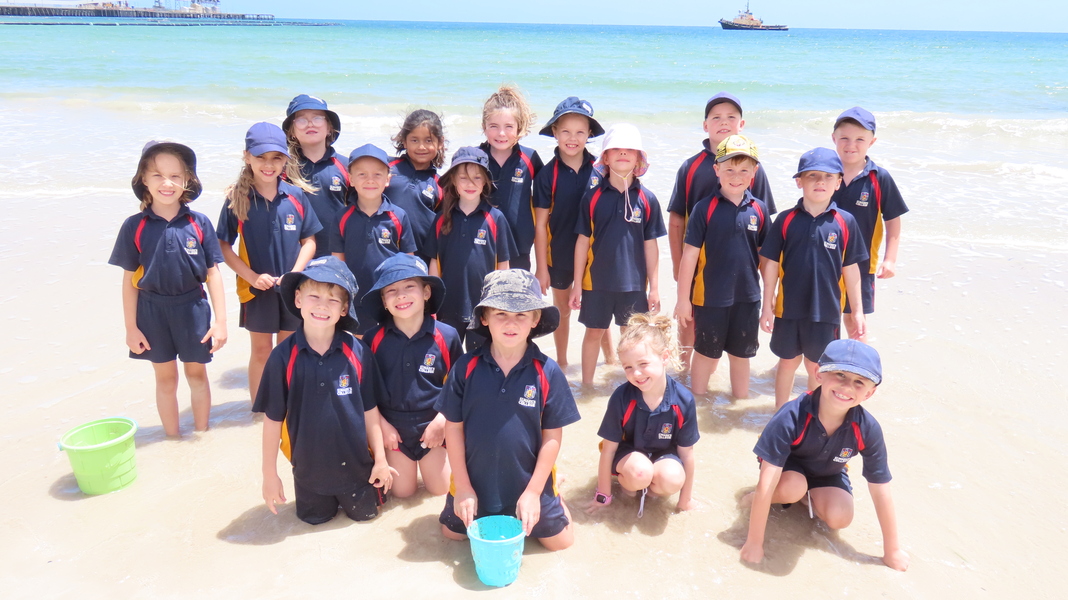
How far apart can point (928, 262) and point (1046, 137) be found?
421 inches

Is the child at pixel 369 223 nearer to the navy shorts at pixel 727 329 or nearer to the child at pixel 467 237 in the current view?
the child at pixel 467 237

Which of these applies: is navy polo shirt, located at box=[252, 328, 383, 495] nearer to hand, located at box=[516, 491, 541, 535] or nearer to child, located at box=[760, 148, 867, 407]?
hand, located at box=[516, 491, 541, 535]

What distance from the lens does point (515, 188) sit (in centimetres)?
524

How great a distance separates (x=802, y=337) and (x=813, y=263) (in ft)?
1.70

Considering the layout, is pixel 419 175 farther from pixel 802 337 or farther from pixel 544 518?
pixel 802 337

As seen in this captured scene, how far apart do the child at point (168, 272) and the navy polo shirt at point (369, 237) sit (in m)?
0.80

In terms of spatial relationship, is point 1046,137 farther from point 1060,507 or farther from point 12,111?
point 12,111

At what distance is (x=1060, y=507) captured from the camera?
3936mm

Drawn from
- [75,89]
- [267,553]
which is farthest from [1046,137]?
[75,89]

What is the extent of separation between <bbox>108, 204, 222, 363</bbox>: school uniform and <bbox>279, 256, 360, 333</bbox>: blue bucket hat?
1.02 meters

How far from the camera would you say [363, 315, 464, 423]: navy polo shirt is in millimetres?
3836

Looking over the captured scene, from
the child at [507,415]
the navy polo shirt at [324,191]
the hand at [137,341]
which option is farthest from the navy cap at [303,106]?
the child at [507,415]

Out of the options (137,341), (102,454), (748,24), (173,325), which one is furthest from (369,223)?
(748,24)

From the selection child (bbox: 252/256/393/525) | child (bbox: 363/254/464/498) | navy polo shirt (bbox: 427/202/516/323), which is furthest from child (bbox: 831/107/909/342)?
child (bbox: 252/256/393/525)
